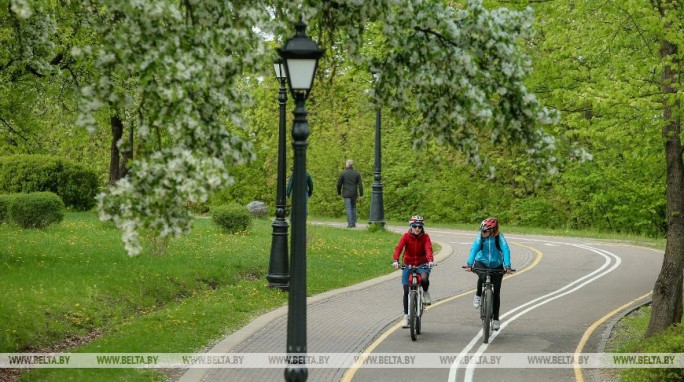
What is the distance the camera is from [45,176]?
31.5 m

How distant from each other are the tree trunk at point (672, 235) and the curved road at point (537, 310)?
1.06 metres

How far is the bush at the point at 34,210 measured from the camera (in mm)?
22750

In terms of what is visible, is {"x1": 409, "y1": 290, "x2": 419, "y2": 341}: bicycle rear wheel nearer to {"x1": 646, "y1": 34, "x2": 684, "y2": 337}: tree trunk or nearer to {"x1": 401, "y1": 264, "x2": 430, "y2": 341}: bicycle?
{"x1": 401, "y1": 264, "x2": 430, "y2": 341}: bicycle

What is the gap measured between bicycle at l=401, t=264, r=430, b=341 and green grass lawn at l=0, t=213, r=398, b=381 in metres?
2.80

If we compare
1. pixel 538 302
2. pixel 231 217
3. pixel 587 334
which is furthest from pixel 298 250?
pixel 231 217

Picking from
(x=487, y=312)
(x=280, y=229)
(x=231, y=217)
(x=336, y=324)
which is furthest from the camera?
(x=231, y=217)

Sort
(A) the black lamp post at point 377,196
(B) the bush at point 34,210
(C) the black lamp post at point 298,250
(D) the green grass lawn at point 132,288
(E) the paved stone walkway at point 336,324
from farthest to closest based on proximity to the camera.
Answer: (A) the black lamp post at point 377,196 < (B) the bush at point 34,210 < (D) the green grass lawn at point 132,288 < (E) the paved stone walkway at point 336,324 < (C) the black lamp post at point 298,250

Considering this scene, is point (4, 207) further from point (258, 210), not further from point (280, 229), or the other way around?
point (258, 210)

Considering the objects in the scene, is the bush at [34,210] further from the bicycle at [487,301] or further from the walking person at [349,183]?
the bicycle at [487,301]

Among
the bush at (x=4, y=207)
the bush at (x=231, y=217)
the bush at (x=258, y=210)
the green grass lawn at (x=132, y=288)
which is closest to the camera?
the green grass lawn at (x=132, y=288)

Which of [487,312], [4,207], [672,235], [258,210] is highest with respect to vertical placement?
[672,235]

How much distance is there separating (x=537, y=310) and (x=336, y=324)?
4307 mm

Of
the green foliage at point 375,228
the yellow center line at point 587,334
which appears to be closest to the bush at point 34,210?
the green foliage at point 375,228

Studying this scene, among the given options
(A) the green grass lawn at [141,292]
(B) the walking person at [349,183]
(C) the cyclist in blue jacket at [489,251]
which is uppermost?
(B) the walking person at [349,183]
